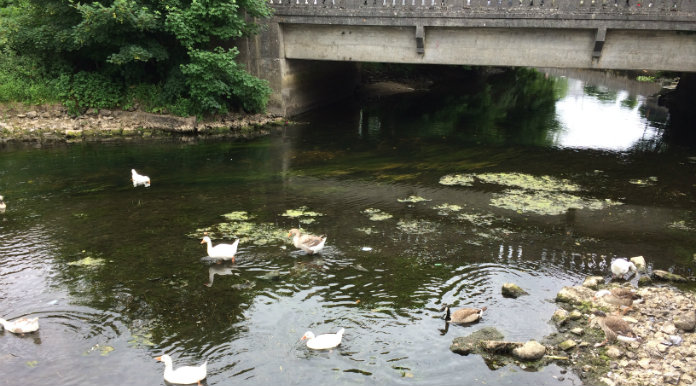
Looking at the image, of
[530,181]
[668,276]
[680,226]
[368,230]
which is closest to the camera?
[668,276]

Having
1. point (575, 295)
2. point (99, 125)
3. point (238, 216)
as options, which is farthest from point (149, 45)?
point (575, 295)

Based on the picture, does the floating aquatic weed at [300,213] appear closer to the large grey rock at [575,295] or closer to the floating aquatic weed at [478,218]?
the floating aquatic weed at [478,218]

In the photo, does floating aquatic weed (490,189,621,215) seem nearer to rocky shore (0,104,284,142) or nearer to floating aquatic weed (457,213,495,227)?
floating aquatic weed (457,213,495,227)

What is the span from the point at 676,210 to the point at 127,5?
22075mm

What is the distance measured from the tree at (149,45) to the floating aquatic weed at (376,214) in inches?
447

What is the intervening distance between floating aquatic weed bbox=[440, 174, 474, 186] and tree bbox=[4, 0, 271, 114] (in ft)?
35.1

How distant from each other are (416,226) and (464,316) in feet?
15.9

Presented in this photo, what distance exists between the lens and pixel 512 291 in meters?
10.4

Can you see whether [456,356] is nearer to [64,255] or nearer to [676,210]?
[64,255]

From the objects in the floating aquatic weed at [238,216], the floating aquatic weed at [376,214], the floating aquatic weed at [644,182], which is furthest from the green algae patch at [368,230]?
the floating aquatic weed at [644,182]

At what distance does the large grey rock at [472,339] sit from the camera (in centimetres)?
860

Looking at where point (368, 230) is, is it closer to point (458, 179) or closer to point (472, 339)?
point (472, 339)

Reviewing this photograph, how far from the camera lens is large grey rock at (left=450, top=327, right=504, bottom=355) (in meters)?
8.60

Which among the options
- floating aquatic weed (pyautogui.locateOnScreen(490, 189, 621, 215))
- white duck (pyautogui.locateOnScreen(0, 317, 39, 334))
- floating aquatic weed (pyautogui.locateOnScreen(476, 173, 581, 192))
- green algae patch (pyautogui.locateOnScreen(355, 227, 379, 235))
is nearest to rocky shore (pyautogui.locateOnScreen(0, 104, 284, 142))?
floating aquatic weed (pyautogui.locateOnScreen(476, 173, 581, 192))
